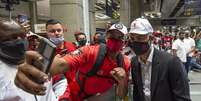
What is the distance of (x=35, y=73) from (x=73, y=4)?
1559 centimetres

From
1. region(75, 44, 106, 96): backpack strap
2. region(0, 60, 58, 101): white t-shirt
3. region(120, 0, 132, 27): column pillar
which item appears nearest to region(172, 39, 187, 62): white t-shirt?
region(75, 44, 106, 96): backpack strap

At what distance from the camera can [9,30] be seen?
2.62m

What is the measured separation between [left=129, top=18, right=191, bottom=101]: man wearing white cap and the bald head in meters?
2.00

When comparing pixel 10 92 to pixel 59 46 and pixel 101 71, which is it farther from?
pixel 59 46

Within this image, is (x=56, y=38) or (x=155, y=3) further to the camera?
(x=155, y=3)

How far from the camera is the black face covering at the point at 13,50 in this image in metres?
2.33

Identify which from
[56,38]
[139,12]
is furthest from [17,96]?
[139,12]

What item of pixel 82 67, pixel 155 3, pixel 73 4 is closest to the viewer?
pixel 82 67

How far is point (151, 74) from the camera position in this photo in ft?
14.9

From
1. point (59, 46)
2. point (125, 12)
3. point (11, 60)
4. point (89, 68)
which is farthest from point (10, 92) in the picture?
point (125, 12)

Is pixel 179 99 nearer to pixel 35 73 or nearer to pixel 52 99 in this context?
pixel 52 99

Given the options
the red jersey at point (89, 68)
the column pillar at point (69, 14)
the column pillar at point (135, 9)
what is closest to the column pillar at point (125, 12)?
the column pillar at point (135, 9)

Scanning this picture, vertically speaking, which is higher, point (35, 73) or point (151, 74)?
point (35, 73)

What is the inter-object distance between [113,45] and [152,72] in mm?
447
